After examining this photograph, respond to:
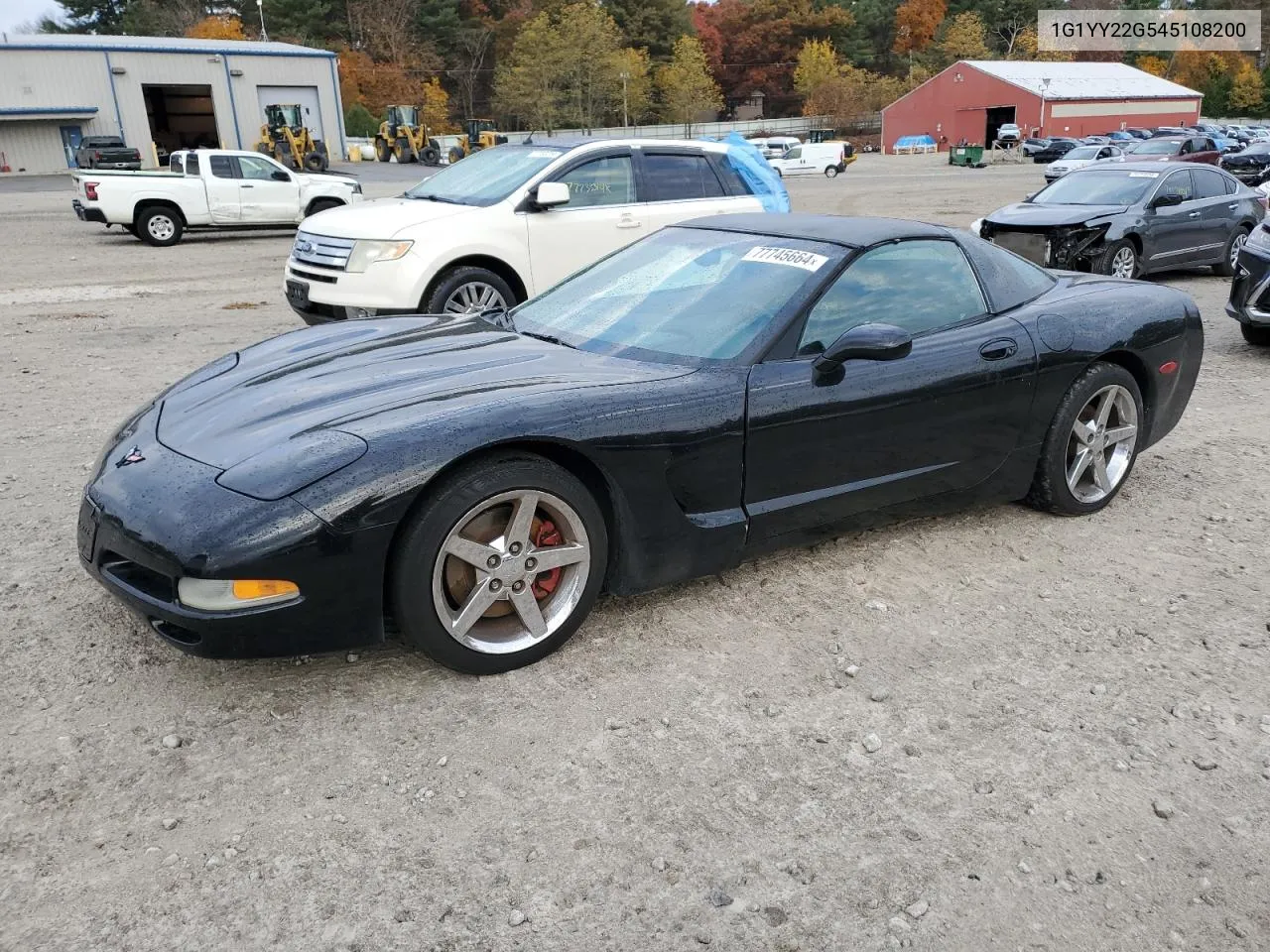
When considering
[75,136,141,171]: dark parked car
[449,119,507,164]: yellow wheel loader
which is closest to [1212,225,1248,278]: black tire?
[75,136,141,171]: dark parked car

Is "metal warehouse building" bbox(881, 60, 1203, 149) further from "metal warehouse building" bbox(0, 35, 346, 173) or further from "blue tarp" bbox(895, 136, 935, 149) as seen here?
"metal warehouse building" bbox(0, 35, 346, 173)

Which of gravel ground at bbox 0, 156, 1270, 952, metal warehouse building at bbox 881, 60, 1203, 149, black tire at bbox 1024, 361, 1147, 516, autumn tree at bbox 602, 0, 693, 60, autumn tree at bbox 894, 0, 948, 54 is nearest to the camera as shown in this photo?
gravel ground at bbox 0, 156, 1270, 952

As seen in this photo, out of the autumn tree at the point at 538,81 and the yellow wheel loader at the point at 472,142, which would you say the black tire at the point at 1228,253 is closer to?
the yellow wheel loader at the point at 472,142

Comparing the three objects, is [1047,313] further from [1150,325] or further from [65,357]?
[65,357]

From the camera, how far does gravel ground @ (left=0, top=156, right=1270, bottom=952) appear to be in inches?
89.0

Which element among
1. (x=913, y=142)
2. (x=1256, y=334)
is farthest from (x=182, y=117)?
(x=1256, y=334)

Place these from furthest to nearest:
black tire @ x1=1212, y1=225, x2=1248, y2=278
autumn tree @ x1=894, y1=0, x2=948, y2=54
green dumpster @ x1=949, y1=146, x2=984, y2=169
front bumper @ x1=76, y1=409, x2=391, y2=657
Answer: autumn tree @ x1=894, y1=0, x2=948, y2=54, green dumpster @ x1=949, y1=146, x2=984, y2=169, black tire @ x1=1212, y1=225, x2=1248, y2=278, front bumper @ x1=76, y1=409, x2=391, y2=657

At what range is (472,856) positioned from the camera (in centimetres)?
243

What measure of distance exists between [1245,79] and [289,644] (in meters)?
93.2

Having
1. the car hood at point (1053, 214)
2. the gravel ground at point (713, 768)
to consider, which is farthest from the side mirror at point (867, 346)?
the car hood at point (1053, 214)

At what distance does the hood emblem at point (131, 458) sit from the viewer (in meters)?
3.16

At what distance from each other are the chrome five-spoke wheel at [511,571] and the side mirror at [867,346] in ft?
3.54

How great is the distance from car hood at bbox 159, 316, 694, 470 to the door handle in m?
1.34

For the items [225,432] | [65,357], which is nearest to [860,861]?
[225,432]
